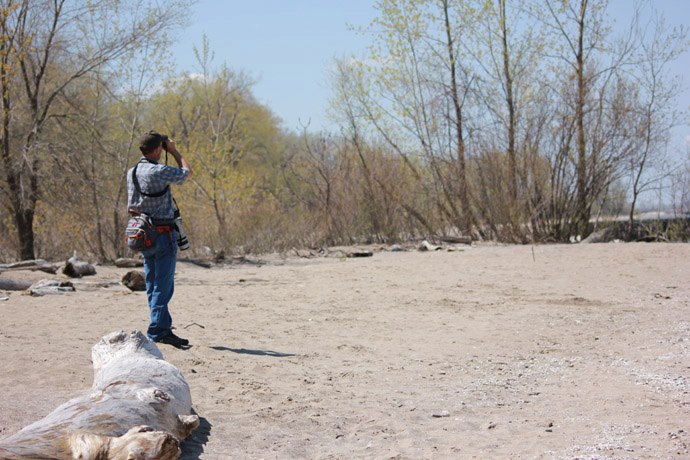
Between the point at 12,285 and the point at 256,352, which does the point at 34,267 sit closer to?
the point at 12,285

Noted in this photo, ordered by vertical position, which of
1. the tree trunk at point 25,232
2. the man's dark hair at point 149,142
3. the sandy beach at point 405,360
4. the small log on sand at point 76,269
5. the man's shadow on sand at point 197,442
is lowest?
the man's shadow on sand at point 197,442

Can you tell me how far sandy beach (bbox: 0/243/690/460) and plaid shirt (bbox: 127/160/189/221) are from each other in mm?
1263

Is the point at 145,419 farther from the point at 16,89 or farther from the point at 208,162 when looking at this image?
the point at 208,162

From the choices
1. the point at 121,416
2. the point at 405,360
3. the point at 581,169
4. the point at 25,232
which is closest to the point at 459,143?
the point at 581,169

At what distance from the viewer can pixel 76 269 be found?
43.5 ft

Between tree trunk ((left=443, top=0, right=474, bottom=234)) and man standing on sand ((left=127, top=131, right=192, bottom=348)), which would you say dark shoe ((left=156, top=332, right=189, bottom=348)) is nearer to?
man standing on sand ((left=127, top=131, right=192, bottom=348))

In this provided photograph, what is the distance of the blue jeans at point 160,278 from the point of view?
23.1ft

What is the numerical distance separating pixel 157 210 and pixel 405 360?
258cm

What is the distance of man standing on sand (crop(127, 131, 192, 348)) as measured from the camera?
696 centimetres

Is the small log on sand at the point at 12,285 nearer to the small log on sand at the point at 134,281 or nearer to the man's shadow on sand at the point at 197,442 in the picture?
the small log on sand at the point at 134,281

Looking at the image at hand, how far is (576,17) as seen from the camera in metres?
21.3

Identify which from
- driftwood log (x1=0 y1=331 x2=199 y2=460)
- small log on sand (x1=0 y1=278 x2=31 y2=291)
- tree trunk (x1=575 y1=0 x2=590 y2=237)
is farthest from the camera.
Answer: tree trunk (x1=575 y1=0 x2=590 y2=237)

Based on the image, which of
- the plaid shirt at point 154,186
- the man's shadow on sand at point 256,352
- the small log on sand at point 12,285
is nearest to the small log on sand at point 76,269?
the small log on sand at point 12,285

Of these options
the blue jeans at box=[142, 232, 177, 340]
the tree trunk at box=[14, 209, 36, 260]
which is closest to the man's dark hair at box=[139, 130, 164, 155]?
the blue jeans at box=[142, 232, 177, 340]
